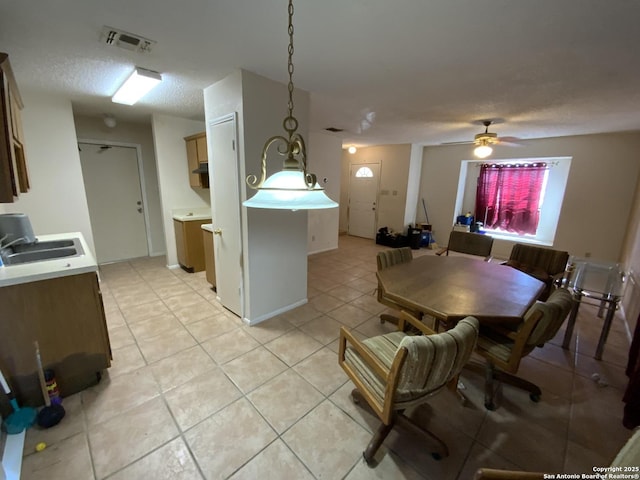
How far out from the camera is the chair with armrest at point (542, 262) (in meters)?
2.87

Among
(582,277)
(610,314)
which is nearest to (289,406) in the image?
(610,314)

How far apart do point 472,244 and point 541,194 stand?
3.05m

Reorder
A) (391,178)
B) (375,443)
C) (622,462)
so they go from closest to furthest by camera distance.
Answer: (622,462)
(375,443)
(391,178)

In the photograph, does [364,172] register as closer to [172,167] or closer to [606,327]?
[172,167]

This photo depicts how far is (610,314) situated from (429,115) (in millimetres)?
2779

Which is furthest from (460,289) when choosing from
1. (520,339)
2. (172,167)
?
(172,167)

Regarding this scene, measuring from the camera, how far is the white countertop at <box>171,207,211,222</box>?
3.91 meters

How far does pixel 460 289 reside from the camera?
2.03 metres

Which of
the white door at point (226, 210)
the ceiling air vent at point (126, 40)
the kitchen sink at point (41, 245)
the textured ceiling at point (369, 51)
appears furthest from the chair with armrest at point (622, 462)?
the kitchen sink at point (41, 245)

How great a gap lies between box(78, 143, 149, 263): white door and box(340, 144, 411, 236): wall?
496cm

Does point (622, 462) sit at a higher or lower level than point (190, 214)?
lower

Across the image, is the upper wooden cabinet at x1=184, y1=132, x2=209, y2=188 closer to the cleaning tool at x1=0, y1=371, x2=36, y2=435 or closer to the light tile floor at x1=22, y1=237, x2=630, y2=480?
the light tile floor at x1=22, y1=237, x2=630, y2=480

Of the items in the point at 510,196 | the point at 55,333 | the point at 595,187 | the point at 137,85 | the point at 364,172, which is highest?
the point at 137,85

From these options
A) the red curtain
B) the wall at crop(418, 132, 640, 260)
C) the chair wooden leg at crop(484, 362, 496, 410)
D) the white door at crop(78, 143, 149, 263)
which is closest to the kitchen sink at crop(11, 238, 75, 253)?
the white door at crop(78, 143, 149, 263)
